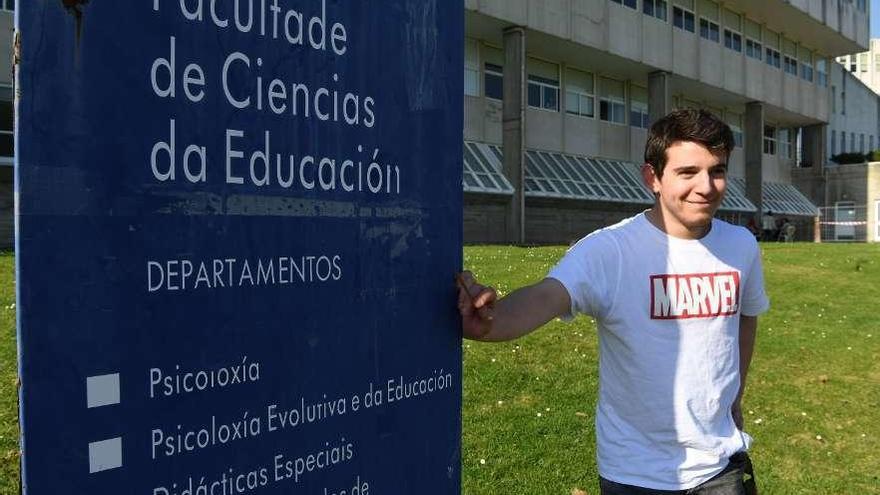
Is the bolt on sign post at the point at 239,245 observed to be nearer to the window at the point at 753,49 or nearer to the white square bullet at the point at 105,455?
the white square bullet at the point at 105,455

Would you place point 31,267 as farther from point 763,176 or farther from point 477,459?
point 763,176

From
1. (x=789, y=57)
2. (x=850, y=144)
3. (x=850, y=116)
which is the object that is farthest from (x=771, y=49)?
(x=850, y=144)

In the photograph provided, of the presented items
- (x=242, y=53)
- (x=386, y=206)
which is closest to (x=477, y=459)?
(x=386, y=206)

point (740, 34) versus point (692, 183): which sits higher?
point (740, 34)

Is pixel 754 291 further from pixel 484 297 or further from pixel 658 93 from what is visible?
pixel 658 93

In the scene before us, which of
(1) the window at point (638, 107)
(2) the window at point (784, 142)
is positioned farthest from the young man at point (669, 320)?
(2) the window at point (784, 142)

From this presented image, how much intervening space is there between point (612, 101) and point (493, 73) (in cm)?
813

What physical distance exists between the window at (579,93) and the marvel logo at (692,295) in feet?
97.4

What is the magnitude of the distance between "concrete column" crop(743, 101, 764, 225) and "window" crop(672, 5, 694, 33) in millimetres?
8017

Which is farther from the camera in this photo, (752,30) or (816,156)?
(816,156)

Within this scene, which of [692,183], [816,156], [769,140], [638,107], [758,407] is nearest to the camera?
[692,183]

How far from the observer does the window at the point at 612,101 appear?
33.2m

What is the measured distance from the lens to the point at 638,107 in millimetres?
35000

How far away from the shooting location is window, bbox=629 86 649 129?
34.7m
